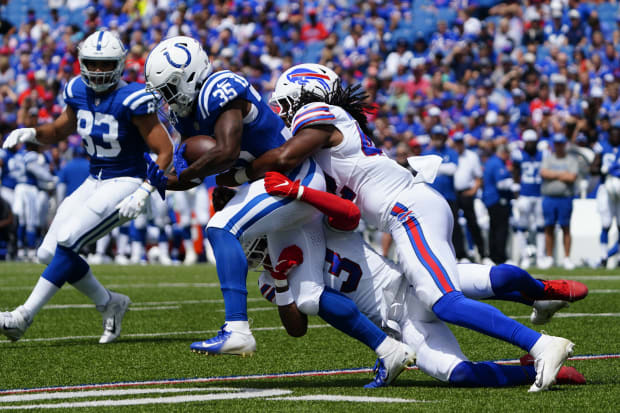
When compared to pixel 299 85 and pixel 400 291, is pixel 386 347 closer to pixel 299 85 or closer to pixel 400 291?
pixel 400 291

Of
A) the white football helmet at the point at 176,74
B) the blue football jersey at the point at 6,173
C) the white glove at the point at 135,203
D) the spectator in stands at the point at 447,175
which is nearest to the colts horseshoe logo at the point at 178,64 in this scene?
the white football helmet at the point at 176,74

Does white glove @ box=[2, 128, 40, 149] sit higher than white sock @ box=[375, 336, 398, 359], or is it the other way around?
white glove @ box=[2, 128, 40, 149]

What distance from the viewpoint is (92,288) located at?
579 centimetres

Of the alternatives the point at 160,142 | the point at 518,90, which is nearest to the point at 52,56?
the point at 518,90

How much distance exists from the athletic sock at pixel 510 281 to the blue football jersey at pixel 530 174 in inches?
331

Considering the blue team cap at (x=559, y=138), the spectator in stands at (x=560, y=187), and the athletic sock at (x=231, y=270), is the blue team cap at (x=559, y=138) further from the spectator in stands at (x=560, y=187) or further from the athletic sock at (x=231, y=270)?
the athletic sock at (x=231, y=270)

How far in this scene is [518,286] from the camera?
13.0 ft

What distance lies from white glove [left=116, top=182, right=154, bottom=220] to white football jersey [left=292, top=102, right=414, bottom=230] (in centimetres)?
147

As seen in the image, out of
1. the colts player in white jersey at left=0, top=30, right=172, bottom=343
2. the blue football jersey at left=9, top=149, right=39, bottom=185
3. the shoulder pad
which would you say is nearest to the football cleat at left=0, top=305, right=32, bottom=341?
the colts player in white jersey at left=0, top=30, right=172, bottom=343

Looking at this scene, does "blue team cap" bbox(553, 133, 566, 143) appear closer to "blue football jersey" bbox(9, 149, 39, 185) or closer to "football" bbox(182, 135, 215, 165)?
"blue football jersey" bbox(9, 149, 39, 185)

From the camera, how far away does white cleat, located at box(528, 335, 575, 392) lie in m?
3.55

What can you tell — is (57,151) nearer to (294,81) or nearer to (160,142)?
(160,142)

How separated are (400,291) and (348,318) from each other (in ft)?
0.92

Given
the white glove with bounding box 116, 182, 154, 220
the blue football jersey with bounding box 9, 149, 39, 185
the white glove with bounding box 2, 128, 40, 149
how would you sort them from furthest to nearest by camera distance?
the blue football jersey with bounding box 9, 149, 39, 185, the white glove with bounding box 2, 128, 40, 149, the white glove with bounding box 116, 182, 154, 220
